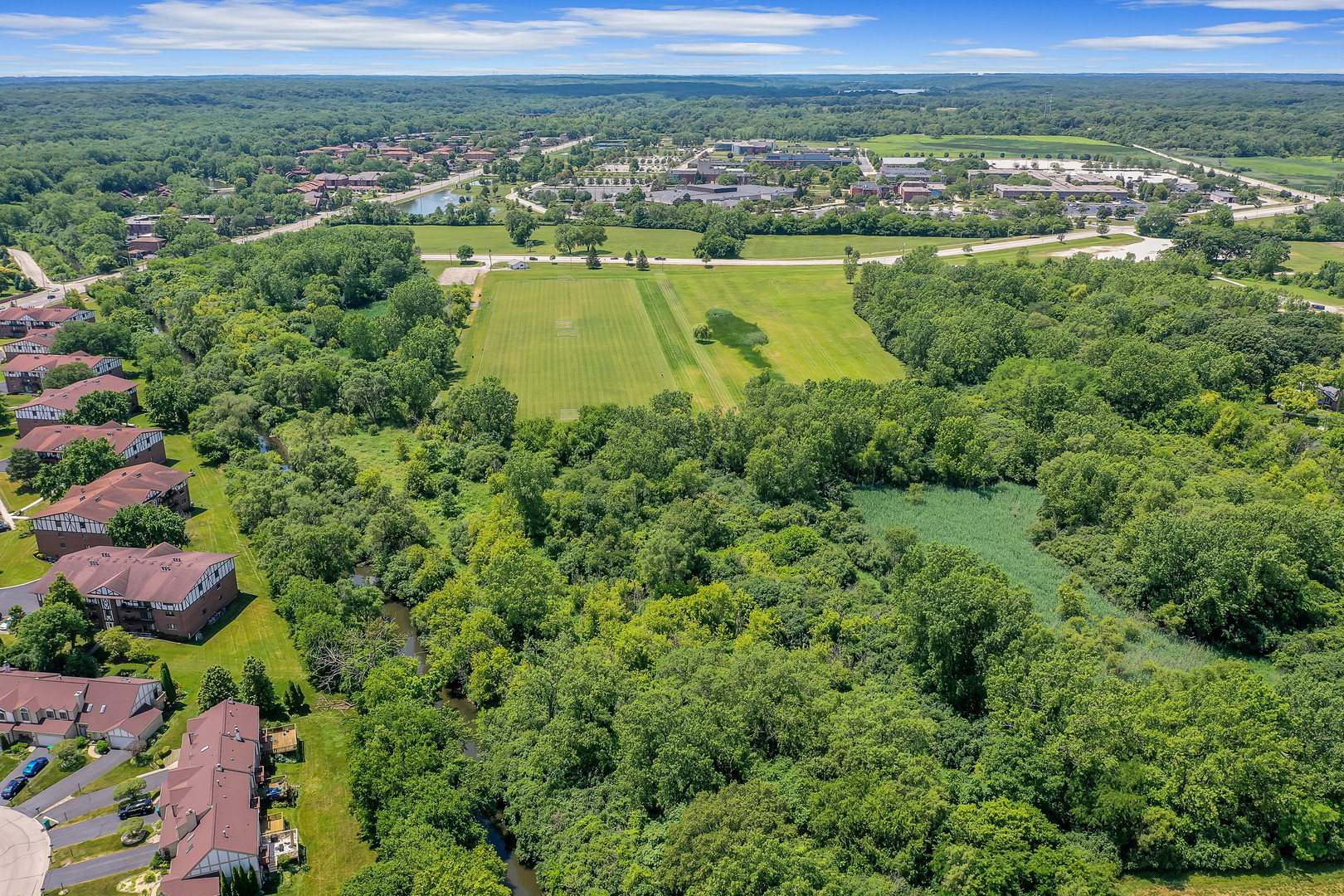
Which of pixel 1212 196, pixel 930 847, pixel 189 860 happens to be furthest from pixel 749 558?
pixel 1212 196

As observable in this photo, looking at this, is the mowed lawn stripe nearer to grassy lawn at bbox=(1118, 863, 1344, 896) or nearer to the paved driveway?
grassy lawn at bbox=(1118, 863, 1344, 896)

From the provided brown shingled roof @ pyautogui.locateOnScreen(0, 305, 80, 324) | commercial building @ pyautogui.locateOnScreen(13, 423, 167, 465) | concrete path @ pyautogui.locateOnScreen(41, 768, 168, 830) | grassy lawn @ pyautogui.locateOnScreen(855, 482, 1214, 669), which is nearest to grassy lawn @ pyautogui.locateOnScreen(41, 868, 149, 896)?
concrete path @ pyautogui.locateOnScreen(41, 768, 168, 830)

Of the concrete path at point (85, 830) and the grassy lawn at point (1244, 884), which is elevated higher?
the grassy lawn at point (1244, 884)

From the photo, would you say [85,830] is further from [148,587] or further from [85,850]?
[148,587]

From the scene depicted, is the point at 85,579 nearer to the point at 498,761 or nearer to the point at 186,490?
the point at 186,490

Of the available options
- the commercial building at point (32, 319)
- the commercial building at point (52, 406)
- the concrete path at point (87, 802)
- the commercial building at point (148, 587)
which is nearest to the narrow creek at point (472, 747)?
the commercial building at point (148, 587)

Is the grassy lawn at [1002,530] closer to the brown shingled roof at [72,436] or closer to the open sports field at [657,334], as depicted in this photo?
the open sports field at [657,334]
